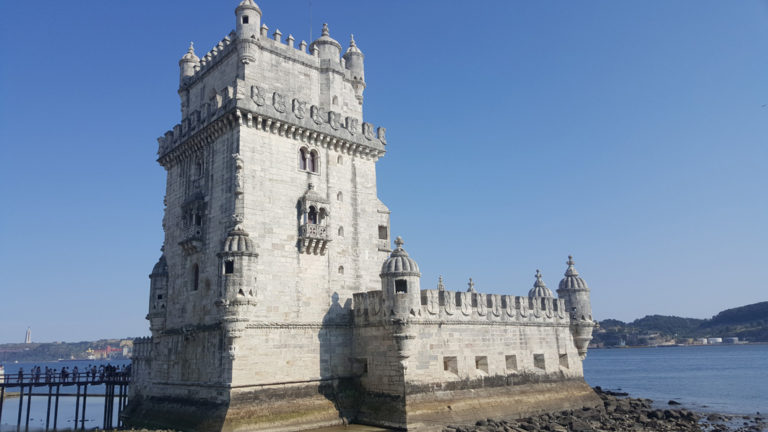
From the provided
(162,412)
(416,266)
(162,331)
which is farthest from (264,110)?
(162,412)

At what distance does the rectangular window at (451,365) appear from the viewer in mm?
30859

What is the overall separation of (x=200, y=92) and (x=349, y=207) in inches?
464

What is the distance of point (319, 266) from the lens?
3089 centimetres

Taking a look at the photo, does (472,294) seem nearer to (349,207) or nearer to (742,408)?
(349,207)

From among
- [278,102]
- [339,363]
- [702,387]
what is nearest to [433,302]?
[339,363]

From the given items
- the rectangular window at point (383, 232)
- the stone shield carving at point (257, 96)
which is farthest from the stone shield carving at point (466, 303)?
the stone shield carving at point (257, 96)

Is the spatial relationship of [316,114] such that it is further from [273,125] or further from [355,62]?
[355,62]

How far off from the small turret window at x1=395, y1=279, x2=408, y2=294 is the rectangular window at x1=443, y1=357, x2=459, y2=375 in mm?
4836

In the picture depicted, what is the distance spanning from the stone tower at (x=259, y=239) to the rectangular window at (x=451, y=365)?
5474 millimetres

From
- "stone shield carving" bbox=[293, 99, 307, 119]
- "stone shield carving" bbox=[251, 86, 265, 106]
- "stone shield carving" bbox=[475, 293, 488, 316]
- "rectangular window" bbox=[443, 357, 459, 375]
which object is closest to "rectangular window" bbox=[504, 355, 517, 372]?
Result: "stone shield carving" bbox=[475, 293, 488, 316]

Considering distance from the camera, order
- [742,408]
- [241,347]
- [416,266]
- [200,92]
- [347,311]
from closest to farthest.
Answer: [241,347]
[416,266]
[347,311]
[200,92]
[742,408]

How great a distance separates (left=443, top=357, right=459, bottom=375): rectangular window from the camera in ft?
101

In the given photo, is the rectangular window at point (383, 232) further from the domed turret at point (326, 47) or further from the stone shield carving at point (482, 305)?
the domed turret at point (326, 47)

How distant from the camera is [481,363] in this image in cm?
3291
